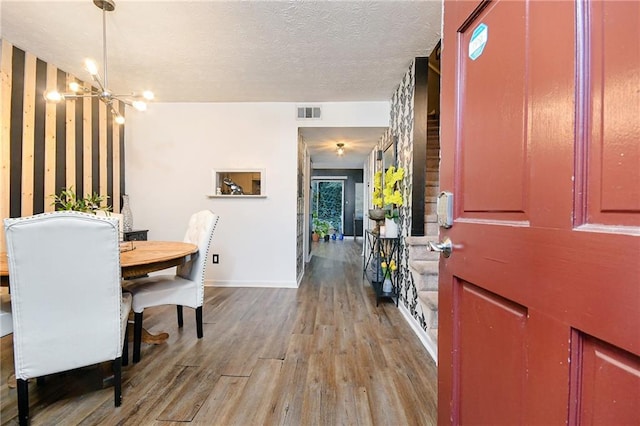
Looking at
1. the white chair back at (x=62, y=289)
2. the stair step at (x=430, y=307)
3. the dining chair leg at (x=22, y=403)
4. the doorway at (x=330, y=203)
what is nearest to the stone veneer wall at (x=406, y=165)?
the stair step at (x=430, y=307)

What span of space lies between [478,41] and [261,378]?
1.95m

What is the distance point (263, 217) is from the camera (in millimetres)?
4035

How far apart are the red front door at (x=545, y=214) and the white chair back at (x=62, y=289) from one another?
5.11ft

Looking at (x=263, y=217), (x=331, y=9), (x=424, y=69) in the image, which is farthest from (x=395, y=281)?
(x=331, y=9)

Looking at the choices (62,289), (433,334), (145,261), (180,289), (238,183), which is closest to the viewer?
(62,289)

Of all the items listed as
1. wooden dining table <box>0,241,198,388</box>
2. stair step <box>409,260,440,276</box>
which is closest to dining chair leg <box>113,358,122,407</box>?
wooden dining table <box>0,241,198,388</box>

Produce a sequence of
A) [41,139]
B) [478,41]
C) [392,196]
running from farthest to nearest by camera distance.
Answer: [392,196] < [41,139] < [478,41]

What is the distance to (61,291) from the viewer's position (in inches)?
54.9

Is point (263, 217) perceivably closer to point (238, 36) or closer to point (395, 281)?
point (395, 281)

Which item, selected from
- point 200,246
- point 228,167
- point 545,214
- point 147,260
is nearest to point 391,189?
point 200,246

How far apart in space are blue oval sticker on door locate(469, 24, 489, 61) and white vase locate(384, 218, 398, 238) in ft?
8.22

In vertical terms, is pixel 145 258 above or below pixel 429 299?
above

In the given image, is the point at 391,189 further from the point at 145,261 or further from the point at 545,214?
the point at 545,214

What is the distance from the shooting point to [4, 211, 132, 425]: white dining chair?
4.35 feet
